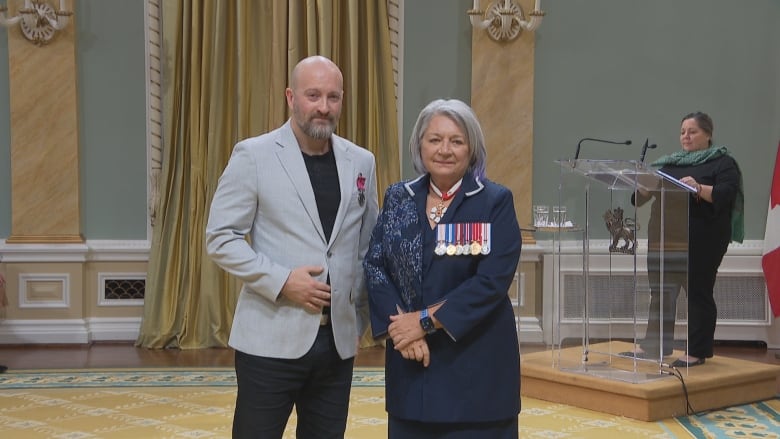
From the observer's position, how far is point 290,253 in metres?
2.53

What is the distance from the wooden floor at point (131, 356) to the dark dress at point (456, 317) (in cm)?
347

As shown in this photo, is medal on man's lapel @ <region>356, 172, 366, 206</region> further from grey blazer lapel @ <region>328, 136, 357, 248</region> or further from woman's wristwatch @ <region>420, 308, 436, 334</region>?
woman's wristwatch @ <region>420, 308, 436, 334</region>

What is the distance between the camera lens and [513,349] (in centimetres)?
241

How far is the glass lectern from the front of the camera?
15.3 ft

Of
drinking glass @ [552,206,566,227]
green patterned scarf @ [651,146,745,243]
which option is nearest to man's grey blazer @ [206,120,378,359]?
drinking glass @ [552,206,566,227]

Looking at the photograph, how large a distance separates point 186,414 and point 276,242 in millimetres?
2239

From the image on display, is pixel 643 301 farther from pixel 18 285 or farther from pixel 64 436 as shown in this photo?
pixel 18 285

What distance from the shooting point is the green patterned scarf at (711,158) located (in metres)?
5.02

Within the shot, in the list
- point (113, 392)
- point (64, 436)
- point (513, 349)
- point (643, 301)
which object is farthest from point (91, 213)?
point (513, 349)

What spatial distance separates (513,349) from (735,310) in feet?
16.3

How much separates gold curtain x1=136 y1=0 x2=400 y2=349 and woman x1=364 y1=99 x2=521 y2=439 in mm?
4211

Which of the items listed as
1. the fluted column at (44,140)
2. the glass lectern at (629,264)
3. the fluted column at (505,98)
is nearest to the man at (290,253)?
the glass lectern at (629,264)

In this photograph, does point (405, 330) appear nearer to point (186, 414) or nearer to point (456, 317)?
point (456, 317)

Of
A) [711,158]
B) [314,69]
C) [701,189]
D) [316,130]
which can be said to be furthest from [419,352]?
[711,158]
